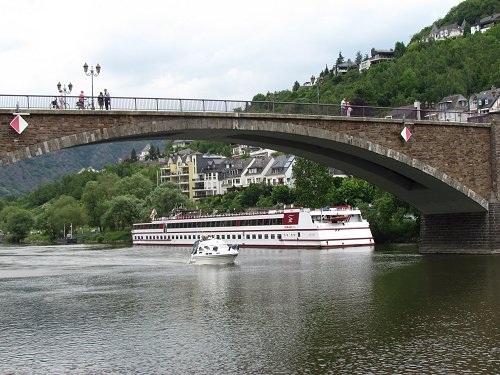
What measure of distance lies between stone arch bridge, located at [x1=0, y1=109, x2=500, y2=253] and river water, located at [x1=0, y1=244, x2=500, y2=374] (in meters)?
6.45

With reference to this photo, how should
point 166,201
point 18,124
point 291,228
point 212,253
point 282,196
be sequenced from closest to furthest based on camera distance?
1. point 18,124
2. point 212,253
3. point 291,228
4. point 282,196
5. point 166,201

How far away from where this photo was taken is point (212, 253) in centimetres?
5116

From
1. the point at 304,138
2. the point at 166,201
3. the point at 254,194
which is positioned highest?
the point at 304,138

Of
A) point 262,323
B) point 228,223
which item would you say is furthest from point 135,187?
point 262,323

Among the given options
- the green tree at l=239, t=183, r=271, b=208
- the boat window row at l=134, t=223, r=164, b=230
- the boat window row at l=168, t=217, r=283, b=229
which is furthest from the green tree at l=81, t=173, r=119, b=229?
the boat window row at l=168, t=217, r=283, b=229

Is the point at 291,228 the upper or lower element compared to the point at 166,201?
lower

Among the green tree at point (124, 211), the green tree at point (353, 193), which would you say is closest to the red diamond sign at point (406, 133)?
the green tree at point (353, 193)

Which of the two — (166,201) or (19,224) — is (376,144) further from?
(19,224)

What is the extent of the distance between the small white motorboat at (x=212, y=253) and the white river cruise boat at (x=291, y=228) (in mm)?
17945

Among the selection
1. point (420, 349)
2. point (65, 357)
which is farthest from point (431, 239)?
point (65, 357)

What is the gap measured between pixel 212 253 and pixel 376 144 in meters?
15.4

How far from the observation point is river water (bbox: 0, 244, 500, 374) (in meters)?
18.0

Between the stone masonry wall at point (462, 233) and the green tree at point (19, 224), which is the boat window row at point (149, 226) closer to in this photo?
the stone masonry wall at point (462, 233)

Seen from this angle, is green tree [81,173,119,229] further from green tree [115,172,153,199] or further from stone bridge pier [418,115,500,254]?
stone bridge pier [418,115,500,254]
